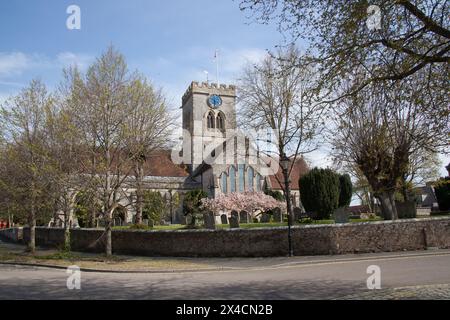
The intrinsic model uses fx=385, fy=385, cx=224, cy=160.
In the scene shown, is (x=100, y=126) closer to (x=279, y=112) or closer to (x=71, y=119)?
(x=71, y=119)

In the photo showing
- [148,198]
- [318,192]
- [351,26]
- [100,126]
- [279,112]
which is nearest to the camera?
[351,26]

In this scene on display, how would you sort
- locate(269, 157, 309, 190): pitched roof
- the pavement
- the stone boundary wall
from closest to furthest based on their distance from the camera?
the pavement, the stone boundary wall, locate(269, 157, 309, 190): pitched roof

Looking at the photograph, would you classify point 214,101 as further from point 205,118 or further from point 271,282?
point 271,282

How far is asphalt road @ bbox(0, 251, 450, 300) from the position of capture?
8.99 meters

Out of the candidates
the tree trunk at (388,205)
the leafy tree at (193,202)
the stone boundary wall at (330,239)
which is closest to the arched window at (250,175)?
the leafy tree at (193,202)

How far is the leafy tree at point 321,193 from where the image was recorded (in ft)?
108

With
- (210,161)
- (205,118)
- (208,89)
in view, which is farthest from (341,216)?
(208,89)

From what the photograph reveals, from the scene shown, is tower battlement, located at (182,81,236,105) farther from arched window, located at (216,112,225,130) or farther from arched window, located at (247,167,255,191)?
arched window, located at (247,167,255,191)

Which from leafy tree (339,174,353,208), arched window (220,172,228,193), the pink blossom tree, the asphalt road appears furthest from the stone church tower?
the asphalt road

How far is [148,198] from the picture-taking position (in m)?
21.7

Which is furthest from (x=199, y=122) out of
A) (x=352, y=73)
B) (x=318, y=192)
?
(x=352, y=73)

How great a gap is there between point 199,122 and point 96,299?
5280 cm

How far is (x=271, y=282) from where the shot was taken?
11289 mm

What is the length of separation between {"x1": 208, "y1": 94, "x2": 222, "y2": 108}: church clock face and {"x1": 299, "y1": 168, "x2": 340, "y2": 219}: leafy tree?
30728mm
